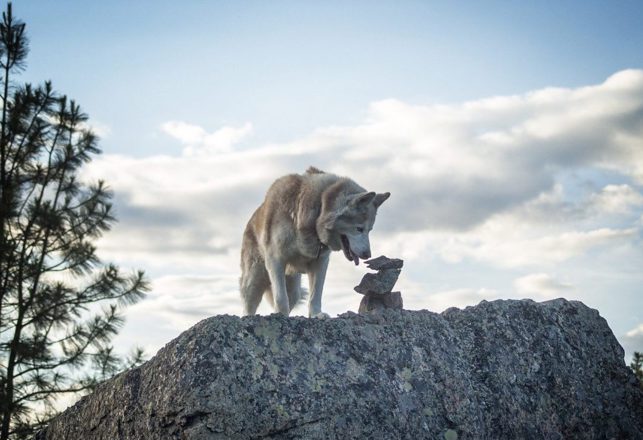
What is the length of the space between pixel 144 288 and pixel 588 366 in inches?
505

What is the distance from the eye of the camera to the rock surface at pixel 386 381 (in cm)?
397

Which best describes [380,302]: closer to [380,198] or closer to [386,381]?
[386,381]

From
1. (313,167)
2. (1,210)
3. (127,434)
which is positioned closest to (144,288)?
(1,210)

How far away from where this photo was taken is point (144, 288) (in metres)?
16.4

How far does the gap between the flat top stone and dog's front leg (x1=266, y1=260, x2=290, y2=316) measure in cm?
283

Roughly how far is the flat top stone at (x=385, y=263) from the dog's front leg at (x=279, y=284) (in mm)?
2831

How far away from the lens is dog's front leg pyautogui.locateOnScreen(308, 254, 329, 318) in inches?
310

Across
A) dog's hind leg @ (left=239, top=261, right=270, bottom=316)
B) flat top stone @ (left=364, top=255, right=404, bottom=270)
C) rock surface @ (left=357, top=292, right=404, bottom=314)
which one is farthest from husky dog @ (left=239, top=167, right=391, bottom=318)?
rock surface @ (left=357, top=292, right=404, bottom=314)

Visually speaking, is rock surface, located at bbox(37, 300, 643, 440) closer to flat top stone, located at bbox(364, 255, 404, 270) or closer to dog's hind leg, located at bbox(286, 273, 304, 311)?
flat top stone, located at bbox(364, 255, 404, 270)

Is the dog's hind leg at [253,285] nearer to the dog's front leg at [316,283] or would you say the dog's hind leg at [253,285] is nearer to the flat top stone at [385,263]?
the dog's front leg at [316,283]

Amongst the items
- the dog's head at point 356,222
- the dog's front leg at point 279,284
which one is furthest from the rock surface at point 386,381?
the dog's front leg at point 279,284

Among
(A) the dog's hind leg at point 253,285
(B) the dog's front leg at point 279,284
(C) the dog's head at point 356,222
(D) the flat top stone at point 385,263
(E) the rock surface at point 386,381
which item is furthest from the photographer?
(A) the dog's hind leg at point 253,285

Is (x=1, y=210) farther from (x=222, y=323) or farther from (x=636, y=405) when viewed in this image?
(x=636, y=405)

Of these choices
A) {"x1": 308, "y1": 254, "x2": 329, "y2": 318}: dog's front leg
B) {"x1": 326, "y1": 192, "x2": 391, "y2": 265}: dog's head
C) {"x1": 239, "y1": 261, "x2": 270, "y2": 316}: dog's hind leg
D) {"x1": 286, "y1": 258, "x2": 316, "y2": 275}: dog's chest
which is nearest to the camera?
{"x1": 326, "y1": 192, "x2": 391, "y2": 265}: dog's head
